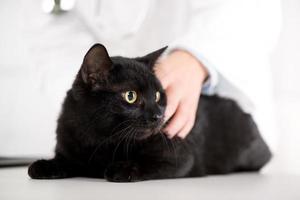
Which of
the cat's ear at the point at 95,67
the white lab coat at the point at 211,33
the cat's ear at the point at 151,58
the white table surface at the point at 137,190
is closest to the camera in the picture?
the white table surface at the point at 137,190

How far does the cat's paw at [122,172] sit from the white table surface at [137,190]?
1.1 inches

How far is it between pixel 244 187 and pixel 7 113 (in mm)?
655

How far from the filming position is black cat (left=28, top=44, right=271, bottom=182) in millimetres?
845

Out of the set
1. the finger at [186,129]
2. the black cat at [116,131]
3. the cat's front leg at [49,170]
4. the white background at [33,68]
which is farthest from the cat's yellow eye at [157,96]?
the white background at [33,68]

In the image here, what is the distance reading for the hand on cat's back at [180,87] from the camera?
965mm

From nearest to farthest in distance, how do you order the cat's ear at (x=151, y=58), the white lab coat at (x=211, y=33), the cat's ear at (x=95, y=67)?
1. the cat's ear at (x=95, y=67)
2. the cat's ear at (x=151, y=58)
3. the white lab coat at (x=211, y=33)

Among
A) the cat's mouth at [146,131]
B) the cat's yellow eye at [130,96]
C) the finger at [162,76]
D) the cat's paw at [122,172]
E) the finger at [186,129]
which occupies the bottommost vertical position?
the cat's paw at [122,172]

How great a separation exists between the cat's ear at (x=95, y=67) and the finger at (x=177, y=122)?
0.20 m

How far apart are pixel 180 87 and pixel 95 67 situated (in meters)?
0.22

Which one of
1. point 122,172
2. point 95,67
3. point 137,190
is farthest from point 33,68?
point 137,190

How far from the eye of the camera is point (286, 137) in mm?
1609

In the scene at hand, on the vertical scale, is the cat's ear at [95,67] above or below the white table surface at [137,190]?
above

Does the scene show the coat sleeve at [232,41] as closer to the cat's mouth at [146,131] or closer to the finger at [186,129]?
the finger at [186,129]

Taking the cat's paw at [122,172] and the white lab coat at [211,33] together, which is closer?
the cat's paw at [122,172]
